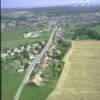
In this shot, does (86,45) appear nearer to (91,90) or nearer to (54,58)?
(54,58)

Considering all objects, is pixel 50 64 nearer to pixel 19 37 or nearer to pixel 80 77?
A: pixel 80 77

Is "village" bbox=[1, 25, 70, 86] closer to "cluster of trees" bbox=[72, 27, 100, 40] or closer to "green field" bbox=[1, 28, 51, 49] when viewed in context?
"green field" bbox=[1, 28, 51, 49]

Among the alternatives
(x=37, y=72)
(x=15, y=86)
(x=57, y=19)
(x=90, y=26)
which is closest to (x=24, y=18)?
(x=57, y=19)

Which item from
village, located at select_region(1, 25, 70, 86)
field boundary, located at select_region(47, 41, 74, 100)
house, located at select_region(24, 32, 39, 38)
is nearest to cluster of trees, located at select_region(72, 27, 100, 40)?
house, located at select_region(24, 32, 39, 38)

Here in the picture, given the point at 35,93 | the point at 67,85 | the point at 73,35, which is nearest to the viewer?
the point at 35,93

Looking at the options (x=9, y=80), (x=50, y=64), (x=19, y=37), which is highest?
(x=9, y=80)

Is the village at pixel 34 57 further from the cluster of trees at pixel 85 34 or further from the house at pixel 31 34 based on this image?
the cluster of trees at pixel 85 34

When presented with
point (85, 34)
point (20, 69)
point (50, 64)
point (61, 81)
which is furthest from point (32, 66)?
point (85, 34)
